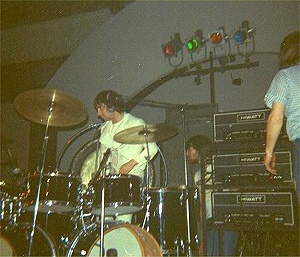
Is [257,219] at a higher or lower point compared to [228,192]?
lower

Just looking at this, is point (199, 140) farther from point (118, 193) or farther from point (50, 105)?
point (118, 193)

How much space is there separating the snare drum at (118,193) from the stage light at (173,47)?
1.99m

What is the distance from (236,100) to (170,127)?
3992 mm

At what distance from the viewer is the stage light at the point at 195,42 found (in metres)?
4.35

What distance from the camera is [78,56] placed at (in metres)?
5.21

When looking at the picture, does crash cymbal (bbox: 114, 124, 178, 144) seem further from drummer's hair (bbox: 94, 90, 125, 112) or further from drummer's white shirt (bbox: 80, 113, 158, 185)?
drummer's hair (bbox: 94, 90, 125, 112)

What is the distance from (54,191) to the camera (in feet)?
9.91

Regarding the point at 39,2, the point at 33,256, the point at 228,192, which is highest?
the point at 39,2

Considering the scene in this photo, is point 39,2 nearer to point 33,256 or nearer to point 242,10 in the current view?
point 242,10

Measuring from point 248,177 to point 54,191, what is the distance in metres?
1.57

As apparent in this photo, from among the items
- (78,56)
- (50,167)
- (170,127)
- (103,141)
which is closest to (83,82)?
(78,56)

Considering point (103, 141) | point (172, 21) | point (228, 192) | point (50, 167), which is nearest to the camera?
point (228, 192)

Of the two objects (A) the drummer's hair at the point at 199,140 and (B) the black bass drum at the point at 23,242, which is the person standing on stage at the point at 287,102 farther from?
(A) the drummer's hair at the point at 199,140

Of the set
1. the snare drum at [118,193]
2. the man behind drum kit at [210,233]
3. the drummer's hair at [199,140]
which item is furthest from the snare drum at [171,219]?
the drummer's hair at [199,140]
